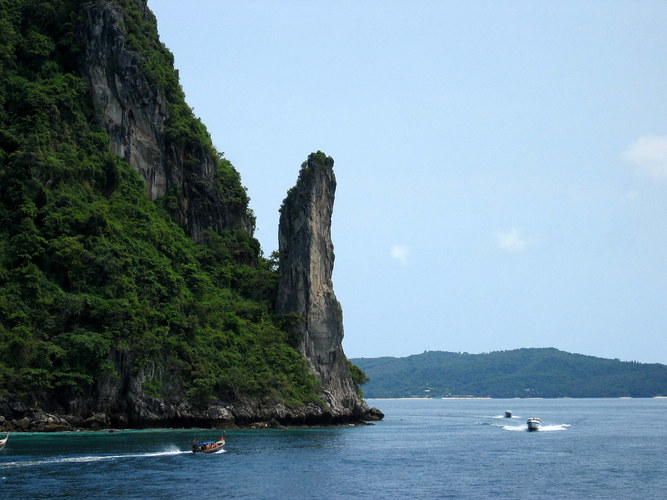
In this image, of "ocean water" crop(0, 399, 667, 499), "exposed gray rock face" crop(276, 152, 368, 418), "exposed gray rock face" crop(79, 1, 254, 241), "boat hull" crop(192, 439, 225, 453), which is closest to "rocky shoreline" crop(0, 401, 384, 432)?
"ocean water" crop(0, 399, 667, 499)

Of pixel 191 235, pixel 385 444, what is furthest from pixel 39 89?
pixel 385 444

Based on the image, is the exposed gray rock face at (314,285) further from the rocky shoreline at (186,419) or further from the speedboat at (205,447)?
the speedboat at (205,447)

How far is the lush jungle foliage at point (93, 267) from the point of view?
2884 inches

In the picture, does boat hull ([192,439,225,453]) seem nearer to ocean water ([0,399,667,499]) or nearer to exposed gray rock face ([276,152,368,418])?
ocean water ([0,399,667,499])

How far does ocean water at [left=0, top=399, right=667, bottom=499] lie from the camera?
146 feet

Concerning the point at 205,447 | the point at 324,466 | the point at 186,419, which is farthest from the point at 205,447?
the point at 186,419

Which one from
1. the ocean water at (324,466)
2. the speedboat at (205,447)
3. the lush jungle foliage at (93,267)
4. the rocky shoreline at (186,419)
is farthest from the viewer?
the lush jungle foliage at (93,267)

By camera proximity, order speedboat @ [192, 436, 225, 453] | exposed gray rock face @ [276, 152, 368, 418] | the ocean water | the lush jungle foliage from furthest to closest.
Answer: exposed gray rock face @ [276, 152, 368, 418], the lush jungle foliage, speedboat @ [192, 436, 225, 453], the ocean water

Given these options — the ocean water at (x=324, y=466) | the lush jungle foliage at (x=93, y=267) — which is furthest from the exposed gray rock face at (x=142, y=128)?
the ocean water at (x=324, y=466)

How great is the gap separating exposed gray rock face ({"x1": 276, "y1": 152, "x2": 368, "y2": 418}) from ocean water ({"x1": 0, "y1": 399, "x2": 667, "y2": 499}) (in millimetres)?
14701

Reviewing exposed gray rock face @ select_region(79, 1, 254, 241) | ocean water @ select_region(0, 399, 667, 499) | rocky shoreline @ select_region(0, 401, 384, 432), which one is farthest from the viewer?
exposed gray rock face @ select_region(79, 1, 254, 241)

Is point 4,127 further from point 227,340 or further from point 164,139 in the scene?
point 227,340

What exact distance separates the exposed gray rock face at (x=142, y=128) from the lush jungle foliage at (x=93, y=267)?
1899mm

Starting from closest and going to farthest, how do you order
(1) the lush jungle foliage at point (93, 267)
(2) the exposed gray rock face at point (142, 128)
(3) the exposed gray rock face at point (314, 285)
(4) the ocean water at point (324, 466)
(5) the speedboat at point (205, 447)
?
1. (4) the ocean water at point (324, 466)
2. (5) the speedboat at point (205, 447)
3. (1) the lush jungle foliage at point (93, 267)
4. (3) the exposed gray rock face at point (314, 285)
5. (2) the exposed gray rock face at point (142, 128)
